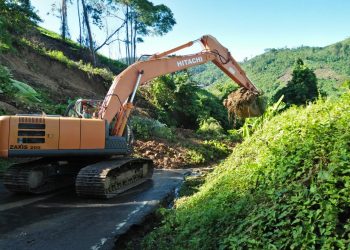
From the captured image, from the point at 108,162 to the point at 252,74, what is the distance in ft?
349

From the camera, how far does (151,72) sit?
12141 millimetres

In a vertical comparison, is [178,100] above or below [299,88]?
below

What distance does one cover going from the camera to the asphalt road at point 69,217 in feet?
19.7

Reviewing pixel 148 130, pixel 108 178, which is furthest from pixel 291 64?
pixel 108 178

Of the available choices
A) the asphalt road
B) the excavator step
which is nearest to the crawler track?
the asphalt road

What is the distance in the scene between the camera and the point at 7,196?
9.35 metres

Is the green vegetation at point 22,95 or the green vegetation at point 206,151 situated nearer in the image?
the green vegetation at point 22,95

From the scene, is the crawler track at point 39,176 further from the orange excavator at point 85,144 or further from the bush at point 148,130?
the bush at point 148,130

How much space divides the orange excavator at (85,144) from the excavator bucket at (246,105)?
228 centimetres

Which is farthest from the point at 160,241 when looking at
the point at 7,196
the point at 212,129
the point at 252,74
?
the point at 252,74

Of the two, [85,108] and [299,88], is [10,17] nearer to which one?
[85,108]

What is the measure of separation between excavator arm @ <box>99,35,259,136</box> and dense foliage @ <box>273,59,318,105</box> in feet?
31.3

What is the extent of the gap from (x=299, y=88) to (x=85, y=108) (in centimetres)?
1699

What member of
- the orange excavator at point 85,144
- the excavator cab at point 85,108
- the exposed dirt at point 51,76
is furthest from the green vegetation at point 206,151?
the exposed dirt at point 51,76
